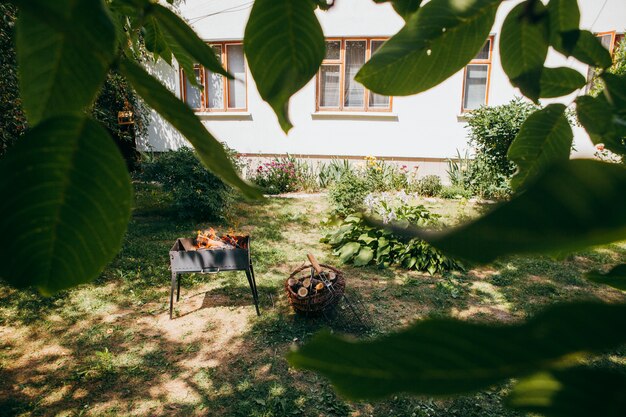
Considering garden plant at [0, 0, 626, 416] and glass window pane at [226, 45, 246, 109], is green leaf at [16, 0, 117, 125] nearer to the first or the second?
garden plant at [0, 0, 626, 416]

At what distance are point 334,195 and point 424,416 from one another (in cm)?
487

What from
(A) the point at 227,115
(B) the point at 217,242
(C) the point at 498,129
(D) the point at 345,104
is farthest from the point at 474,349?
(A) the point at 227,115

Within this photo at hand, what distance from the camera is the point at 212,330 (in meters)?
4.39

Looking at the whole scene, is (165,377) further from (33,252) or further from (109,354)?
(33,252)

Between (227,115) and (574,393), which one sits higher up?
(227,115)

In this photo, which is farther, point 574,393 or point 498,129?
point 498,129

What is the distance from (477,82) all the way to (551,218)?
10.8 m

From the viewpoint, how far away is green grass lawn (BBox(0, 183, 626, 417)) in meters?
3.37

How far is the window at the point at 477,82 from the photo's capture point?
9.66 meters

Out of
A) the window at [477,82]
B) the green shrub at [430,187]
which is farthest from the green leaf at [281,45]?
the window at [477,82]

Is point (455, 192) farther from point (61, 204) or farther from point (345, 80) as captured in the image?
point (61, 204)

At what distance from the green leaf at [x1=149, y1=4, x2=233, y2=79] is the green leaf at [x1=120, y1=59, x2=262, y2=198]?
0.09 m

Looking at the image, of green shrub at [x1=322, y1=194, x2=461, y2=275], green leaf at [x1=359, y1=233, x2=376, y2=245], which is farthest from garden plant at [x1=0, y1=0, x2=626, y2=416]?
green leaf at [x1=359, y1=233, x2=376, y2=245]

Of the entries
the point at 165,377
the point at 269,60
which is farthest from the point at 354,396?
the point at 165,377
